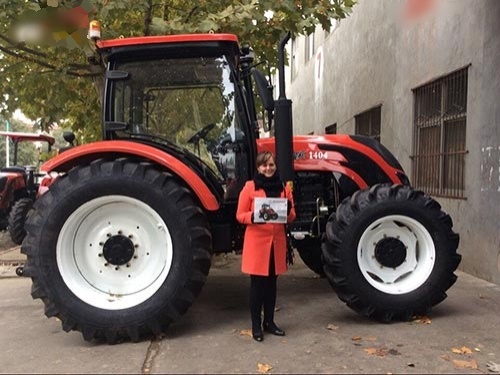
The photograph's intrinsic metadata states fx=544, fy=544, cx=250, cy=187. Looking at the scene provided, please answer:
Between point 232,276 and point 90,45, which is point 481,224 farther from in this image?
point 90,45

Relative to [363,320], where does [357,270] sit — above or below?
above

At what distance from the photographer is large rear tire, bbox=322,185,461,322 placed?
458cm

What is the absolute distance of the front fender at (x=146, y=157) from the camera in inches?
172

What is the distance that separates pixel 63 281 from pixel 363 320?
8.30 feet

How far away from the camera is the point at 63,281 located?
426 centimetres

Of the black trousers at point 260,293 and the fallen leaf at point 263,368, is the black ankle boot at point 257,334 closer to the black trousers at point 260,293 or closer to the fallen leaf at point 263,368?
the black trousers at point 260,293

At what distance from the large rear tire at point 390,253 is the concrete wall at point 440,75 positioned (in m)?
1.91

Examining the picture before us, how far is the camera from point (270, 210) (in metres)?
4.20

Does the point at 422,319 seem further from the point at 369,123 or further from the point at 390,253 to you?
the point at 369,123

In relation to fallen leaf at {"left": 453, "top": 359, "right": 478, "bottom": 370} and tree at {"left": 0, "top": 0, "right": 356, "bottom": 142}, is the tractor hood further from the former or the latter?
tree at {"left": 0, "top": 0, "right": 356, "bottom": 142}

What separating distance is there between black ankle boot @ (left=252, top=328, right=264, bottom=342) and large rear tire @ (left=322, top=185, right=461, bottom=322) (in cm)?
80

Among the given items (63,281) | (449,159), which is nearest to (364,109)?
(449,159)

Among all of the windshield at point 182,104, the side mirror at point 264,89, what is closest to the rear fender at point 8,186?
the windshield at point 182,104

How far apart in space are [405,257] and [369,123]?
715cm
